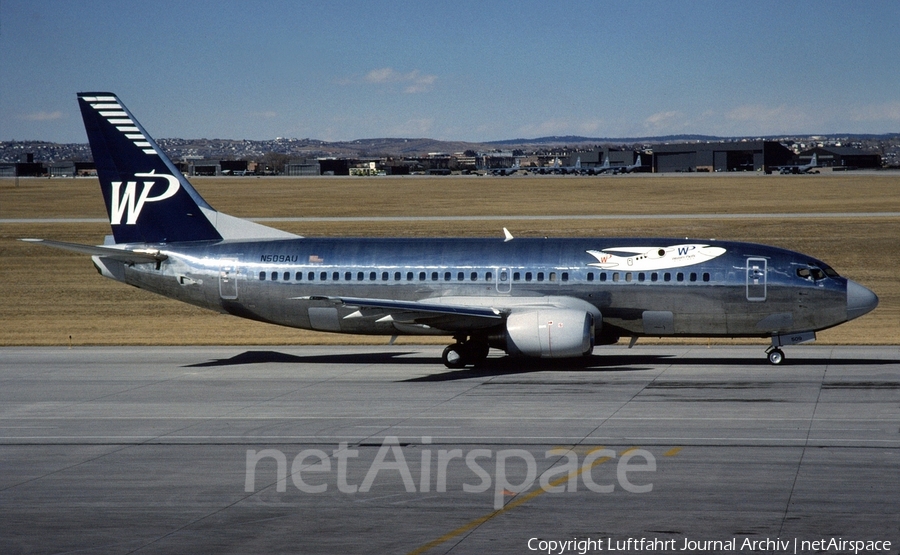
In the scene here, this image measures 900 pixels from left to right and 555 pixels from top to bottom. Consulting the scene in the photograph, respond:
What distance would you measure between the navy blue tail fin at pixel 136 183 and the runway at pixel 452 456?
503 centimetres

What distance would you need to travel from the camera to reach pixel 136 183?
36625 millimetres

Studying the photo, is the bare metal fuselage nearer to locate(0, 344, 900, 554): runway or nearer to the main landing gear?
the main landing gear

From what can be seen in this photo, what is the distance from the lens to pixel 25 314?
50344 mm

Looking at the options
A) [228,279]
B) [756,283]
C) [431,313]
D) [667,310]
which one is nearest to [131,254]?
[228,279]

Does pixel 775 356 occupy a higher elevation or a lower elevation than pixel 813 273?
lower

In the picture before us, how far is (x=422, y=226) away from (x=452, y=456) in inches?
2071

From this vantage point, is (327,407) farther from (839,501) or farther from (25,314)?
(25,314)

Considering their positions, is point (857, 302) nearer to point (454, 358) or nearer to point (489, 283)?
point (489, 283)

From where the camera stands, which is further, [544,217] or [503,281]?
[544,217]

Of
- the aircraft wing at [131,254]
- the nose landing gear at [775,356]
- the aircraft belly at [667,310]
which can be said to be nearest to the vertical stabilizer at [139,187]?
the aircraft wing at [131,254]

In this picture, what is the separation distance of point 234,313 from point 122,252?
169 inches

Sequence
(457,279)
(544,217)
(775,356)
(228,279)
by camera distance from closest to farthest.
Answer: (775,356) → (457,279) → (228,279) → (544,217)

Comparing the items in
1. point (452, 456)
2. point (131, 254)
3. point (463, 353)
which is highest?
point (131, 254)

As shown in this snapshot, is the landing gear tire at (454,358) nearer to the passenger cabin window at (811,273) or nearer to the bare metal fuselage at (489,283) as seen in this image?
the bare metal fuselage at (489,283)
